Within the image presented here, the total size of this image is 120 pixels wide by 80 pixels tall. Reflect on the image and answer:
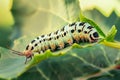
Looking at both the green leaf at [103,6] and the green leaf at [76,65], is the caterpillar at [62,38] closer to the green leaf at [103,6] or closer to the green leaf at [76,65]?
the green leaf at [103,6]

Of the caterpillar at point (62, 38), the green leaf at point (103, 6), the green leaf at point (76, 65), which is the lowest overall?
the green leaf at point (76, 65)

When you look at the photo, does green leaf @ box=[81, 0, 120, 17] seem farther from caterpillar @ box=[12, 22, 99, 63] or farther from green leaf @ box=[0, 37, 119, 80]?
green leaf @ box=[0, 37, 119, 80]

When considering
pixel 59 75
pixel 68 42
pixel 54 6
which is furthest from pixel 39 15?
pixel 59 75

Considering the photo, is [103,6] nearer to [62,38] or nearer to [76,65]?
[62,38]

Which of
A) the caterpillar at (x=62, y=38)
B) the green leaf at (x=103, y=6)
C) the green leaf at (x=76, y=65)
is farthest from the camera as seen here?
the green leaf at (x=103, y=6)

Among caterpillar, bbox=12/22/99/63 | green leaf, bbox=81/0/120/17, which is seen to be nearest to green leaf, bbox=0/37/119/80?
caterpillar, bbox=12/22/99/63

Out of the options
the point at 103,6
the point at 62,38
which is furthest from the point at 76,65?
the point at 103,6

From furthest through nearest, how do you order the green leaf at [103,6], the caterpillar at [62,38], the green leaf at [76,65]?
1. the green leaf at [103,6]
2. the caterpillar at [62,38]
3. the green leaf at [76,65]

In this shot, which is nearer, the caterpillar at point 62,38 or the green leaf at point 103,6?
the caterpillar at point 62,38

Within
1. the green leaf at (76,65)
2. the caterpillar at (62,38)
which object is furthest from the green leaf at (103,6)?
the green leaf at (76,65)
